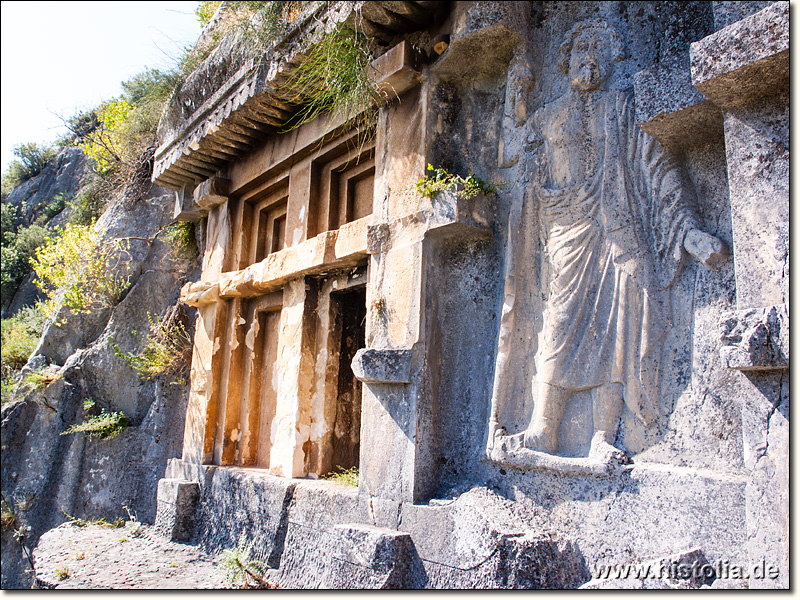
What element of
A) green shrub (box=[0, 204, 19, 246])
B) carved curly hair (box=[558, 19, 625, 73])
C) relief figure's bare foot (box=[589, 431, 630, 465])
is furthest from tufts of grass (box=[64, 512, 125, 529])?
green shrub (box=[0, 204, 19, 246])

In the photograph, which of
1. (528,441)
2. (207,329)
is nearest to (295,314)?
(207,329)

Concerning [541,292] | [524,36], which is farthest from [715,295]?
[524,36]

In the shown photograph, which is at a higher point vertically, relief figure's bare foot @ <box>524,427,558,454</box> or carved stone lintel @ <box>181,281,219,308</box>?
carved stone lintel @ <box>181,281,219,308</box>

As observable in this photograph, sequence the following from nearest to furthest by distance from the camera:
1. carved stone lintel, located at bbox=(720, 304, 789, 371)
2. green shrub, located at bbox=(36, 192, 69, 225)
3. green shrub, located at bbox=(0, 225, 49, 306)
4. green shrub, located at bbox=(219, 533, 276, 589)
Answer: carved stone lintel, located at bbox=(720, 304, 789, 371), green shrub, located at bbox=(219, 533, 276, 589), green shrub, located at bbox=(0, 225, 49, 306), green shrub, located at bbox=(36, 192, 69, 225)

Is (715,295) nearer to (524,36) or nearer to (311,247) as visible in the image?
(524,36)

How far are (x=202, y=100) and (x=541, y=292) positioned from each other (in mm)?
4901

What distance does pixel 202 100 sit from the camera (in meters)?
6.85

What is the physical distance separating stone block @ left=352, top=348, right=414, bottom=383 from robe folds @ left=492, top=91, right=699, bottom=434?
60 cm

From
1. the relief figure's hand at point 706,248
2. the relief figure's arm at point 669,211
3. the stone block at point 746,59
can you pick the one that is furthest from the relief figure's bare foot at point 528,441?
the stone block at point 746,59

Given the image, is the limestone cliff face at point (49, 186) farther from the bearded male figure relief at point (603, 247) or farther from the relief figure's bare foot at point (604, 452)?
the relief figure's bare foot at point (604, 452)

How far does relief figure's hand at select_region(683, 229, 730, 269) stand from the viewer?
306 cm

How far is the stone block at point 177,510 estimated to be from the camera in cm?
590

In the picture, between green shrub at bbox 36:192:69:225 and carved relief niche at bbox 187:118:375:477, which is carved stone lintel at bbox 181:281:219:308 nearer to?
carved relief niche at bbox 187:118:375:477

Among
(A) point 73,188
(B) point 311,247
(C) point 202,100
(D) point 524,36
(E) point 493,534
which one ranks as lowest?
(E) point 493,534
